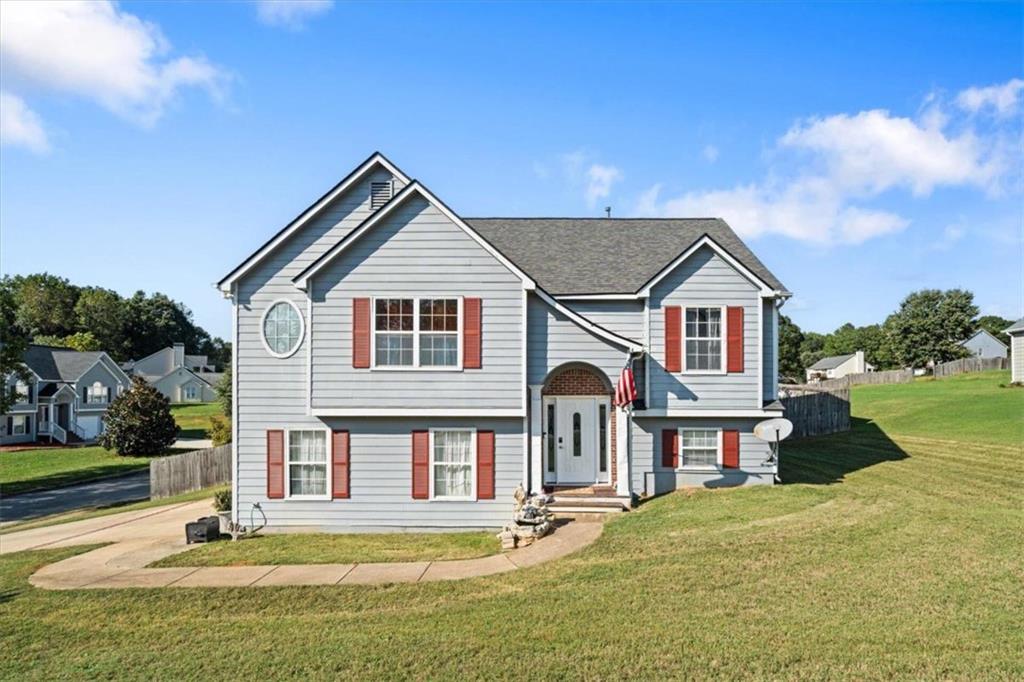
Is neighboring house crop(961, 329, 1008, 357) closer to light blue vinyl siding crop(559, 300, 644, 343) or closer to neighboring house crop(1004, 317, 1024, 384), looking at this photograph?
neighboring house crop(1004, 317, 1024, 384)

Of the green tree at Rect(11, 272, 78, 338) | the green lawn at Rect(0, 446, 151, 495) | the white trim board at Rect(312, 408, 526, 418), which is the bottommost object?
the green lawn at Rect(0, 446, 151, 495)

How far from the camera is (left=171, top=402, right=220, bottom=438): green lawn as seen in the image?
5528cm

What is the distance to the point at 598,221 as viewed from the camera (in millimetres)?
21812

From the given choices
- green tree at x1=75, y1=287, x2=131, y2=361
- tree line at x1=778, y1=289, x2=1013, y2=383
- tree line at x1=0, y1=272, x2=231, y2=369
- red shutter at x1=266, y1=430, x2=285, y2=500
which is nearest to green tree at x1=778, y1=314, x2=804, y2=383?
tree line at x1=778, y1=289, x2=1013, y2=383

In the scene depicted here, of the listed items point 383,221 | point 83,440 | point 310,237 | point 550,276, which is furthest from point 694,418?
point 83,440

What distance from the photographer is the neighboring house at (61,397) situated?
47.9m

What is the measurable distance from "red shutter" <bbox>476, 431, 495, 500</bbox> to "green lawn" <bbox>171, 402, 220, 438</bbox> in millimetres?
36734

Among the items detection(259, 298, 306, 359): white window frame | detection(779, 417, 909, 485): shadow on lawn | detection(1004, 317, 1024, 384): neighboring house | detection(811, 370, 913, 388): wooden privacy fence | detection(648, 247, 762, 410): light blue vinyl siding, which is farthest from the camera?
detection(811, 370, 913, 388): wooden privacy fence

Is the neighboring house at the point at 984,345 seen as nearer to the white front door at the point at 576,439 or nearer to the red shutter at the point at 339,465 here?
the white front door at the point at 576,439

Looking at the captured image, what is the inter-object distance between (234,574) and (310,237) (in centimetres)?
844

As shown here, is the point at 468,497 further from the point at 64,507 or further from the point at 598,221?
the point at 64,507

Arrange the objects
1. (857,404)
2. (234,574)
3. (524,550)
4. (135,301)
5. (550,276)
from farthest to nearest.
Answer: (135,301) → (857,404) → (550,276) → (524,550) → (234,574)

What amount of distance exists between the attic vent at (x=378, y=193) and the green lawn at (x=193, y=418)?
3516cm

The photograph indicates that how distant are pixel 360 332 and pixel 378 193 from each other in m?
3.94
